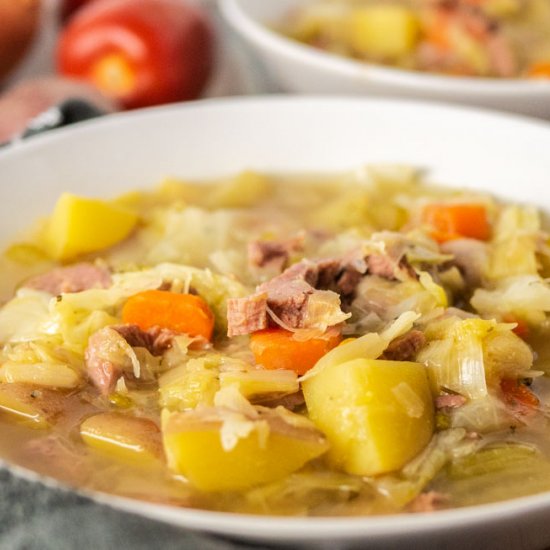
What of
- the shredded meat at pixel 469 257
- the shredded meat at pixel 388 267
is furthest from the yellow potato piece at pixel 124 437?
the shredded meat at pixel 469 257

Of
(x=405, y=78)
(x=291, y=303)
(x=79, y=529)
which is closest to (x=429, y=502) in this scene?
(x=291, y=303)

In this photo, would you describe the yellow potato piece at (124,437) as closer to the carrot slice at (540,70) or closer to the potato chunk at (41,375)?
the potato chunk at (41,375)

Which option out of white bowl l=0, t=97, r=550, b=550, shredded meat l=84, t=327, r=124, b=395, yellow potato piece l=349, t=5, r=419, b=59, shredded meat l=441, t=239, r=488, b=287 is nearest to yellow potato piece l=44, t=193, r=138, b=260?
white bowl l=0, t=97, r=550, b=550

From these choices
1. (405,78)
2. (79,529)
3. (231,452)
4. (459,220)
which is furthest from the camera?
(405,78)

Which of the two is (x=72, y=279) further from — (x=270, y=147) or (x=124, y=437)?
(x=270, y=147)

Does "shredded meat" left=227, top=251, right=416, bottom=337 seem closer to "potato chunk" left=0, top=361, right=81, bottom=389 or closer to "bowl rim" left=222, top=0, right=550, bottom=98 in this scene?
"potato chunk" left=0, top=361, right=81, bottom=389

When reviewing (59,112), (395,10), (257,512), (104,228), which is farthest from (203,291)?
(395,10)
